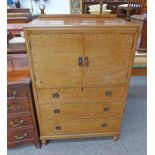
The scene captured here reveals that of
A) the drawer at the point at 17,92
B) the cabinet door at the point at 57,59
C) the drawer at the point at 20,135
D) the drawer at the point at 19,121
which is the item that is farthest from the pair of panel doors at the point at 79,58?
the drawer at the point at 20,135

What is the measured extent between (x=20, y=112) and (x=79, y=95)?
0.51 m

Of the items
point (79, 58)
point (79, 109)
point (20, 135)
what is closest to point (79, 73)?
point (79, 58)

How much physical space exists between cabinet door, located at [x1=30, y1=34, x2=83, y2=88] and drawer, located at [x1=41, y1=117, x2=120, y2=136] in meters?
0.39

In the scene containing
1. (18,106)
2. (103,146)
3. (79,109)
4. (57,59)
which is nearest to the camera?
(57,59)

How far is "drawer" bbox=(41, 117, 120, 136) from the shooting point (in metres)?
1.57

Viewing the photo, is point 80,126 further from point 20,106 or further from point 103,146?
point 20,106

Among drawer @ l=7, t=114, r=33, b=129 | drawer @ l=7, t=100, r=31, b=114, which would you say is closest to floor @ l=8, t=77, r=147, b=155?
drawer @ l=7, t=114, r=33, b=129

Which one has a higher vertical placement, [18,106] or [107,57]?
[107,57]

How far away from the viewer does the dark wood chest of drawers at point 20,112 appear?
132cm

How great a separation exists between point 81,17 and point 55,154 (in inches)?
51.5

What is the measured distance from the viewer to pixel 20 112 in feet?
4.70

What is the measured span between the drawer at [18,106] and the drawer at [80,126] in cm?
23

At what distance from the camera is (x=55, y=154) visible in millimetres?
1611

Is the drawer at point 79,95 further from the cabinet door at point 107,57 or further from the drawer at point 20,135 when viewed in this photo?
the drawer at point 20,135
